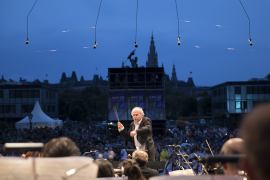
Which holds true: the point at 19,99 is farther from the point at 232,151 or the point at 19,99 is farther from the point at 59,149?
the point at 232,151

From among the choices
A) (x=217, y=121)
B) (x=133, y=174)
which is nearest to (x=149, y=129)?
(x=133, y=174)

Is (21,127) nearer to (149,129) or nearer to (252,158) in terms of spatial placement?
(149,129)

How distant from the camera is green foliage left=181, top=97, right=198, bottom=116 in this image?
81.7 meters

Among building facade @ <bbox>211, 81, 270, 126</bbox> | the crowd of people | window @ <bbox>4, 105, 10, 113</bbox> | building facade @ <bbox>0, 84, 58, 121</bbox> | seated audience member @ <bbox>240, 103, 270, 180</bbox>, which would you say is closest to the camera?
seated audience member @ <bbox>240, 103, 270, 180</bbox>

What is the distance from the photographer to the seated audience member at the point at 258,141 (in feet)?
2.72

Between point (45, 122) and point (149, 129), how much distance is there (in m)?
24.5

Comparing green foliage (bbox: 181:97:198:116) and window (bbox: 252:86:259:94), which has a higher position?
window (bbox: 252:86:259:94)

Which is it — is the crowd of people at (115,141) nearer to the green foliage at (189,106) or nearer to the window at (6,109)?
the window at (6,109)

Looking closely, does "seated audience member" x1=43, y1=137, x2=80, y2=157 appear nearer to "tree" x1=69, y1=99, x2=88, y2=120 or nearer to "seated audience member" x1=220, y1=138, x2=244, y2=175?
"seated audience member" x1=220, y1=138, x2=244, y2=175

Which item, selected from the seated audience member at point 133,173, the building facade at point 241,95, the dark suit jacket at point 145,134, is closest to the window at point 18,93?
the building facade at point 241,95

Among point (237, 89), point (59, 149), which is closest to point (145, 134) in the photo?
point (59, 149)

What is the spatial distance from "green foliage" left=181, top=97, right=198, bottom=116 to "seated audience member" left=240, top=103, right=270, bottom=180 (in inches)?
3228

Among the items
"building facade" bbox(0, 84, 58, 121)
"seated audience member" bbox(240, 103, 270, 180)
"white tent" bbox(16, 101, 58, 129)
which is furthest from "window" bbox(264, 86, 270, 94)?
"seated audience member" bbox(240, 103, 270, 180)

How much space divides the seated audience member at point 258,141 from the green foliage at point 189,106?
8199 centimetres
